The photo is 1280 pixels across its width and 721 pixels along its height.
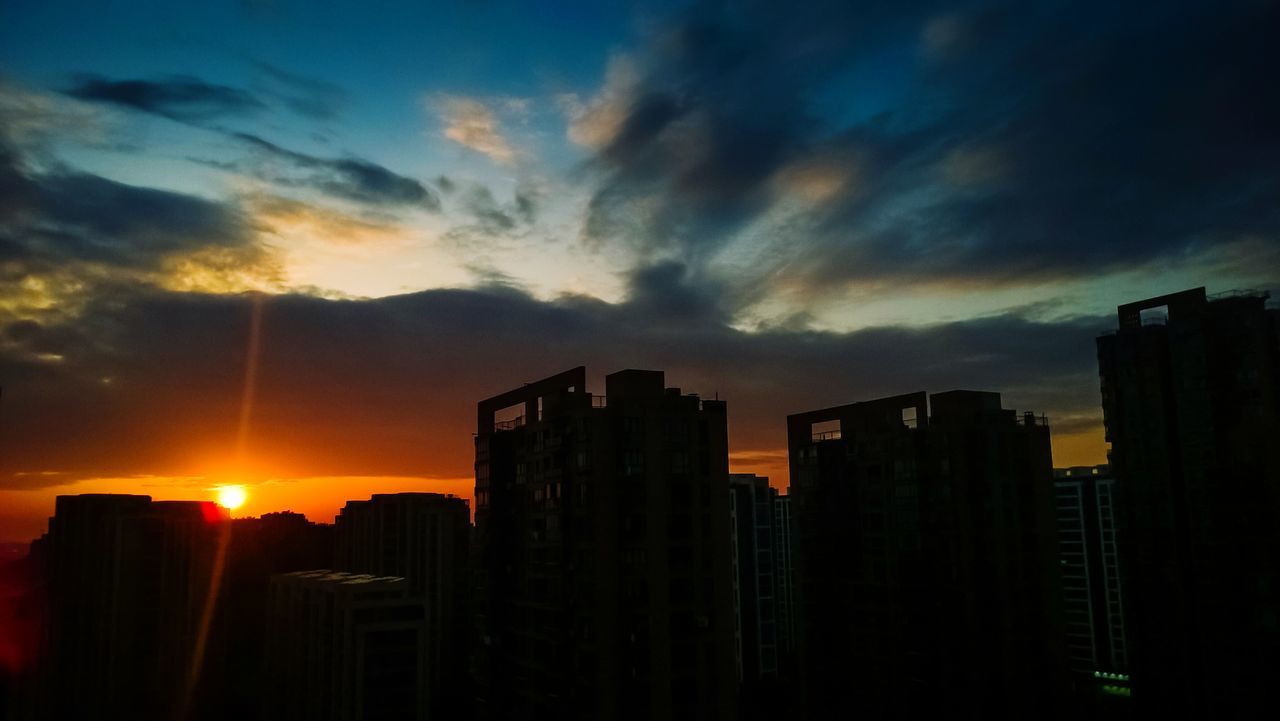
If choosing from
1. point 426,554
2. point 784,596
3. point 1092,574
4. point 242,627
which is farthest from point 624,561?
point 242,627

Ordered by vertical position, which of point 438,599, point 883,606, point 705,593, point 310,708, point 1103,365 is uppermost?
point 1103,365

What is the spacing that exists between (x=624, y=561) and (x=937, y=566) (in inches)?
1384

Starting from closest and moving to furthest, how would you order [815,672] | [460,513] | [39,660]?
1. [815,672]
2. [39,660]
3. [460,513]

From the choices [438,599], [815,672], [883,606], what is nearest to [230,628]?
[438,599]

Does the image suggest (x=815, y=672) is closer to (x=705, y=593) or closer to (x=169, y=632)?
(x=705, y=593)

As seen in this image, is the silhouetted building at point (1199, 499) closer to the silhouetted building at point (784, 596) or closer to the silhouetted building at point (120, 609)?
the silhouetted building at point (784, 596)

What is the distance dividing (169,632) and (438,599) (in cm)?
4462

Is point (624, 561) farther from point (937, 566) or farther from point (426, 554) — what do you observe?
point (426, 554)

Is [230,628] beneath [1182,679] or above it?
A: beneath

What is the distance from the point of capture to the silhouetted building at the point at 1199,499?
5234 cm

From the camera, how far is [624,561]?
49906 millimetres

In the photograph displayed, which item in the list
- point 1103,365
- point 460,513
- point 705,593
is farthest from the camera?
point 460,513

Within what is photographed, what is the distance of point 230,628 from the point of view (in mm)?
146625

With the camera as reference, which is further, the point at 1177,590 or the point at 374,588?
the point at 374,588
